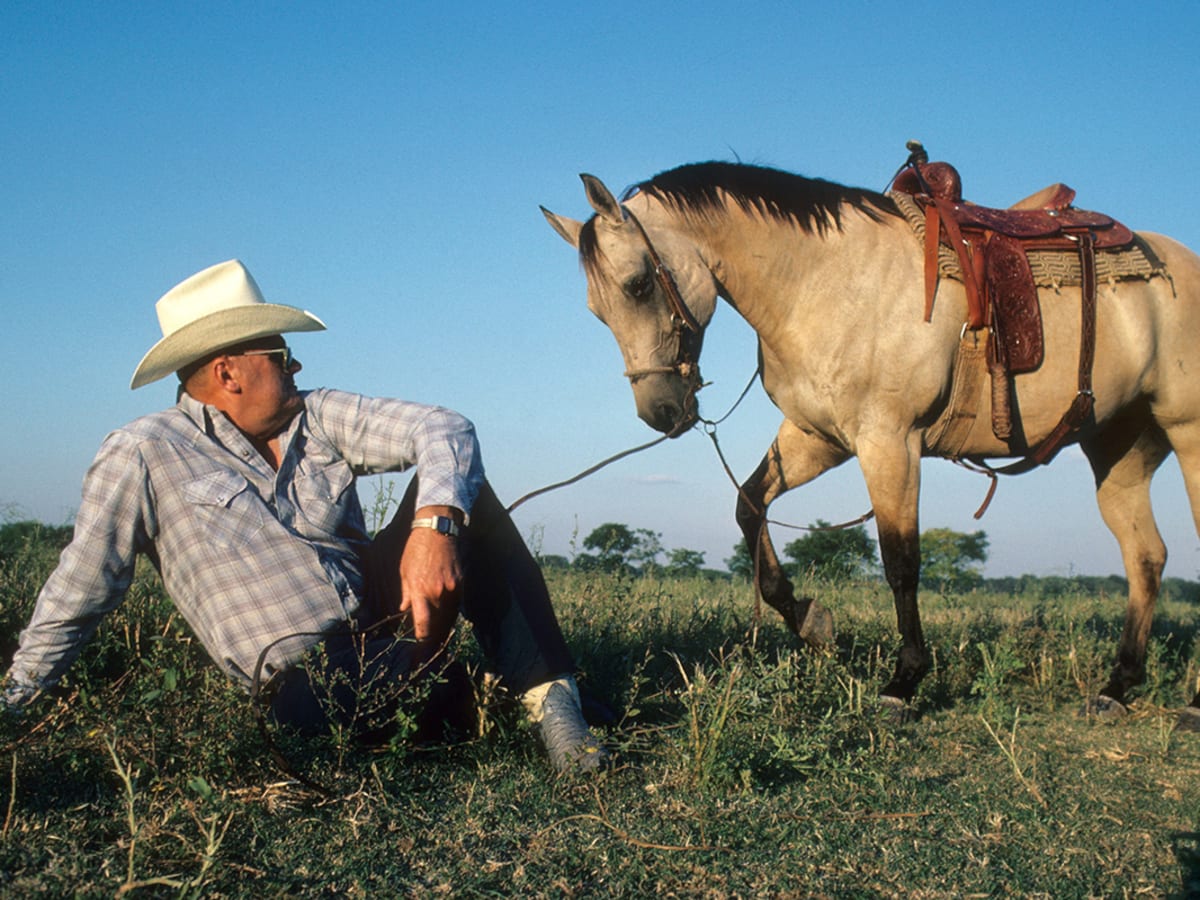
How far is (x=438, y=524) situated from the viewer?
2734 millimetres

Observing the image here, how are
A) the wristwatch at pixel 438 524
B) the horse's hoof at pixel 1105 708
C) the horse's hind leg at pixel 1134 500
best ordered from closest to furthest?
the wristwatch at pixel 438 524 < the horse's hoof at pixel 1105 708 < the horse's hind leg at pixel 1134 500

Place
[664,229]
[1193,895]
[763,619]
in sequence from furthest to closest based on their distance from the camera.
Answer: [763,619] < [664,229] < [1193,895]

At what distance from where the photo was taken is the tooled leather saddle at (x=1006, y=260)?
4.60m

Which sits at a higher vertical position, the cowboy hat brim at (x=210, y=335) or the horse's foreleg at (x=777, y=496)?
the cowboy hat brim at (x=210, y=335)

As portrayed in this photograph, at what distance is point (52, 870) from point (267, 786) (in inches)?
22.2

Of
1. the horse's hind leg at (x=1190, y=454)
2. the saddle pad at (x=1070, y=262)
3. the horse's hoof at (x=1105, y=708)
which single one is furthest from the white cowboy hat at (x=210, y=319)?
the horse's hind leg at (x=1190, y=454)

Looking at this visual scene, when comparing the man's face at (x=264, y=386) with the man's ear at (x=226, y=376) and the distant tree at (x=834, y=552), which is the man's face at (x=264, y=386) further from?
the distant tree at (x=834, y=552)

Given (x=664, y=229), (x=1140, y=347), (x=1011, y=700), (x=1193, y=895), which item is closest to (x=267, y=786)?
(x=1193, y=895)

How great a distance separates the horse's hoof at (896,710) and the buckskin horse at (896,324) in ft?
0.04

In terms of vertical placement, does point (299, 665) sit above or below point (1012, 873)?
above

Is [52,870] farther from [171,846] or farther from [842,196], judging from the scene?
[842,196]

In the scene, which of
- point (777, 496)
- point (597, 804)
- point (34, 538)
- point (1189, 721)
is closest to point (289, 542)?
point (597, 804)

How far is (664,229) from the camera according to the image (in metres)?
4.51

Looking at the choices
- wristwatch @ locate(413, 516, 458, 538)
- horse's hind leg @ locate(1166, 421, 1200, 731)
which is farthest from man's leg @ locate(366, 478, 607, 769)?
horse's hind leg @ locate(1166, 421, 1200, 731)
